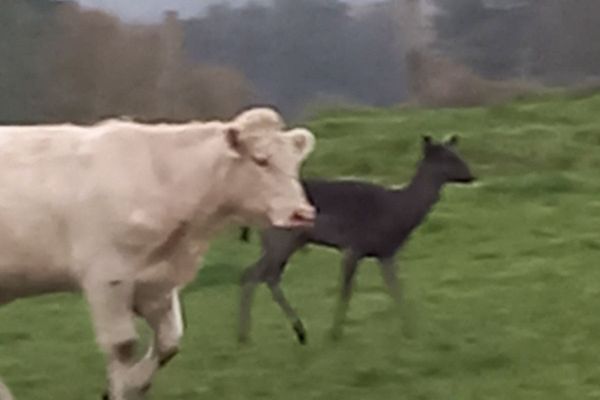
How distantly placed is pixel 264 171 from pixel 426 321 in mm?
2437

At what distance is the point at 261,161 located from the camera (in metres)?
5.43

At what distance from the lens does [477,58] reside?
17.3 meters

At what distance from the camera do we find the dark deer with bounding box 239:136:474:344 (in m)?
7.70

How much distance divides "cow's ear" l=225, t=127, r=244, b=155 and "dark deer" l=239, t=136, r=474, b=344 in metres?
2.17

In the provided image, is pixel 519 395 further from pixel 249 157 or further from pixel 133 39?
pixel 133 39

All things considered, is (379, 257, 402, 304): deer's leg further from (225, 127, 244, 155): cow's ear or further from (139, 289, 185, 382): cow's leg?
(225, 127, 244, 155): cow's ear

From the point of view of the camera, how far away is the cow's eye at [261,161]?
5426mm

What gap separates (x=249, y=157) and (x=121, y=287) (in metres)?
0.58

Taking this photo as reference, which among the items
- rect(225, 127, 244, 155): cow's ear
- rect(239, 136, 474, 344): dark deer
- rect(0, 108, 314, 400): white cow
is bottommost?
A: rect(239, 136, 474, 344): dark deer

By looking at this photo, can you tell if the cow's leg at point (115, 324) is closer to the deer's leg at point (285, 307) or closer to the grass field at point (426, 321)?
the grass field at point (426, 321)

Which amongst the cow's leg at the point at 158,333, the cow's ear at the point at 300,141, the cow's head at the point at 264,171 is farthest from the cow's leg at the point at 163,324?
the cow's ear at the point at 300,141

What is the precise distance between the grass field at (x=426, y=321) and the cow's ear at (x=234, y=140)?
120 cm

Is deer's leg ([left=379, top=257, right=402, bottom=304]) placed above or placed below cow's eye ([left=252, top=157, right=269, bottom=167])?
below

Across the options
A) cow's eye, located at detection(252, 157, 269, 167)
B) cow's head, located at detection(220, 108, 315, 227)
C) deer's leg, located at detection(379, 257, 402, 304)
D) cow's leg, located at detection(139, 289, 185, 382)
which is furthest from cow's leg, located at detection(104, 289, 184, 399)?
deer's leg, located at detection(379, 257, 402, 304)
